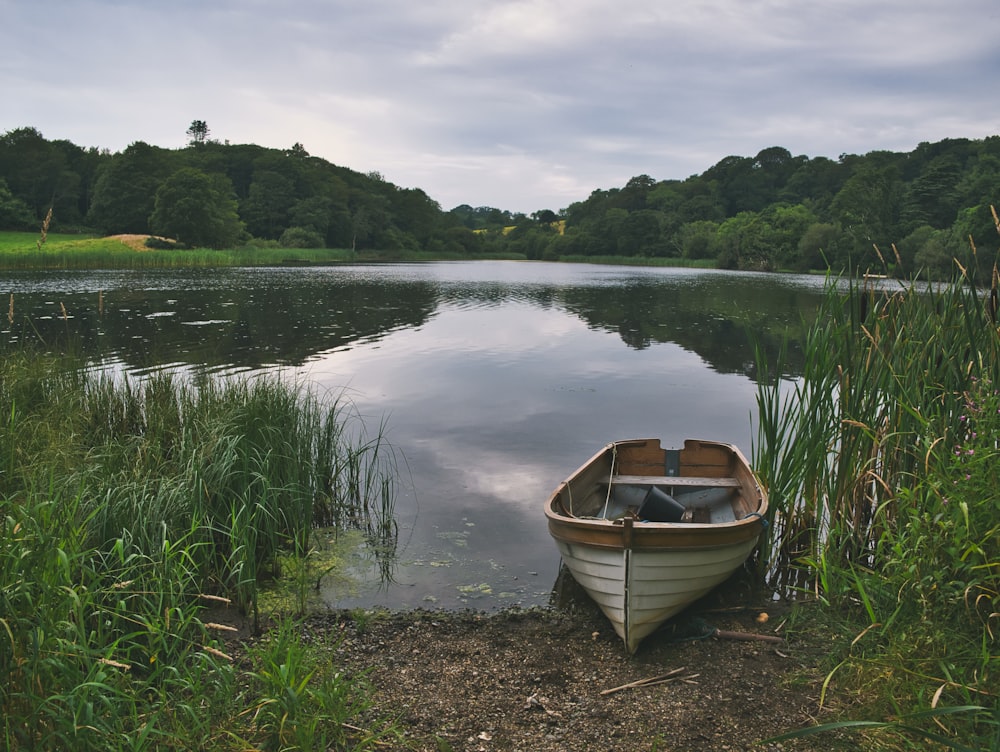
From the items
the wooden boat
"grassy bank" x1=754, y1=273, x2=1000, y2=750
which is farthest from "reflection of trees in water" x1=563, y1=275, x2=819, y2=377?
the wooden boat

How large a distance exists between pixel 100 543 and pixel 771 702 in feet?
13.7

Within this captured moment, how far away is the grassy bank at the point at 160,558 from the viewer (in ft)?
9.64

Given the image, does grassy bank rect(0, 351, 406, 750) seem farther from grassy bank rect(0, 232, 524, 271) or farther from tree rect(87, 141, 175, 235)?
tree rect(87, 141, 175, 235)

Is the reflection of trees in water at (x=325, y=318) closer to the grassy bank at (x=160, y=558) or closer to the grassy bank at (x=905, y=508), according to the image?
the grassy bank at (x=905, y=508)

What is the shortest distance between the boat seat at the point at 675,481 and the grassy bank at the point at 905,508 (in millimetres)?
428

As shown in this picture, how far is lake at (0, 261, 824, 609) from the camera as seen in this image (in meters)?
6.89

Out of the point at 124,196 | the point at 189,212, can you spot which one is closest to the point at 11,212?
the point at 189,212

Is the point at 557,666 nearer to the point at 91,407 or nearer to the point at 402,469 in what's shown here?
the point at 402,469

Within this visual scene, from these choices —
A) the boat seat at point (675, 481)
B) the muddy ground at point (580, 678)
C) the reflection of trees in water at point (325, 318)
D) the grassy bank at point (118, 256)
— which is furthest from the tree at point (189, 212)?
the muddy ground at point (580, 678)

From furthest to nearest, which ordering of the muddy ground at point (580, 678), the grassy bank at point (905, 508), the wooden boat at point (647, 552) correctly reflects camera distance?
the wooden boat at point (647, 552), the muddy ground at point (580, 678), the grassy bank at point (905, 508)

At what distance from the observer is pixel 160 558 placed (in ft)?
14.4

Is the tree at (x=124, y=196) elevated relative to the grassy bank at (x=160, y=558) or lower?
elevated

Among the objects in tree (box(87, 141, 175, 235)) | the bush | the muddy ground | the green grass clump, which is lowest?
the muddy ground

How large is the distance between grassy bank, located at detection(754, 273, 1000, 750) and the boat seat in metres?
0.43
